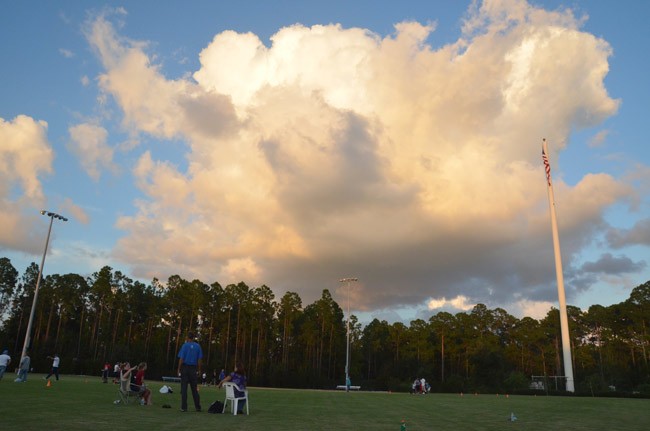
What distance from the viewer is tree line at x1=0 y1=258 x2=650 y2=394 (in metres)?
87.0

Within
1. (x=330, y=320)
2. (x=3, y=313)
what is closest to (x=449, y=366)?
(x=330, y=320)

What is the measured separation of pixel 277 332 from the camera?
96.7 metres

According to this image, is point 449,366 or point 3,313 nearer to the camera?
point 3,313

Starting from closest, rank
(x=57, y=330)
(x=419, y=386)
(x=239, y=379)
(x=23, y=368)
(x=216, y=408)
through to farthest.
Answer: (x=216, y=408), (x=239, y=379), (x=23, y=368), (x=419, y=386), (x=57, y=330)

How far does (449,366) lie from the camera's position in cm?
10706

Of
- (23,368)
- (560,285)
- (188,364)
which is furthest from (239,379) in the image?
(560,285)

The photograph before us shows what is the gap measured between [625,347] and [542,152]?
46.2 meters

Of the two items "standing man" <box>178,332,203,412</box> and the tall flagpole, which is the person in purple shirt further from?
the tall flagpole

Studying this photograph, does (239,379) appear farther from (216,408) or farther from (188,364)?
(188,364)

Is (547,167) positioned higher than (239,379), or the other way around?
(547,167)

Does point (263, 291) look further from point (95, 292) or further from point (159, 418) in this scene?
point (159, 418)

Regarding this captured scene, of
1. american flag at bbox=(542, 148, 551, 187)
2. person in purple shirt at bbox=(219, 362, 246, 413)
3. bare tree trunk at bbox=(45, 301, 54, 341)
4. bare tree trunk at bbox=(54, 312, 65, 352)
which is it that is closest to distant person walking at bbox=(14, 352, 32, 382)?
person in purple shirt at bbox=(219, 362, 246, 413)

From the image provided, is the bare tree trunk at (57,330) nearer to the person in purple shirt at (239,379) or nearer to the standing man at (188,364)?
the person in purple shirt at (239,379)

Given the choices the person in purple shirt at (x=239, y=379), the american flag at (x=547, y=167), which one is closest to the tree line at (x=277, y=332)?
the american flag at (x=547, y=167)
